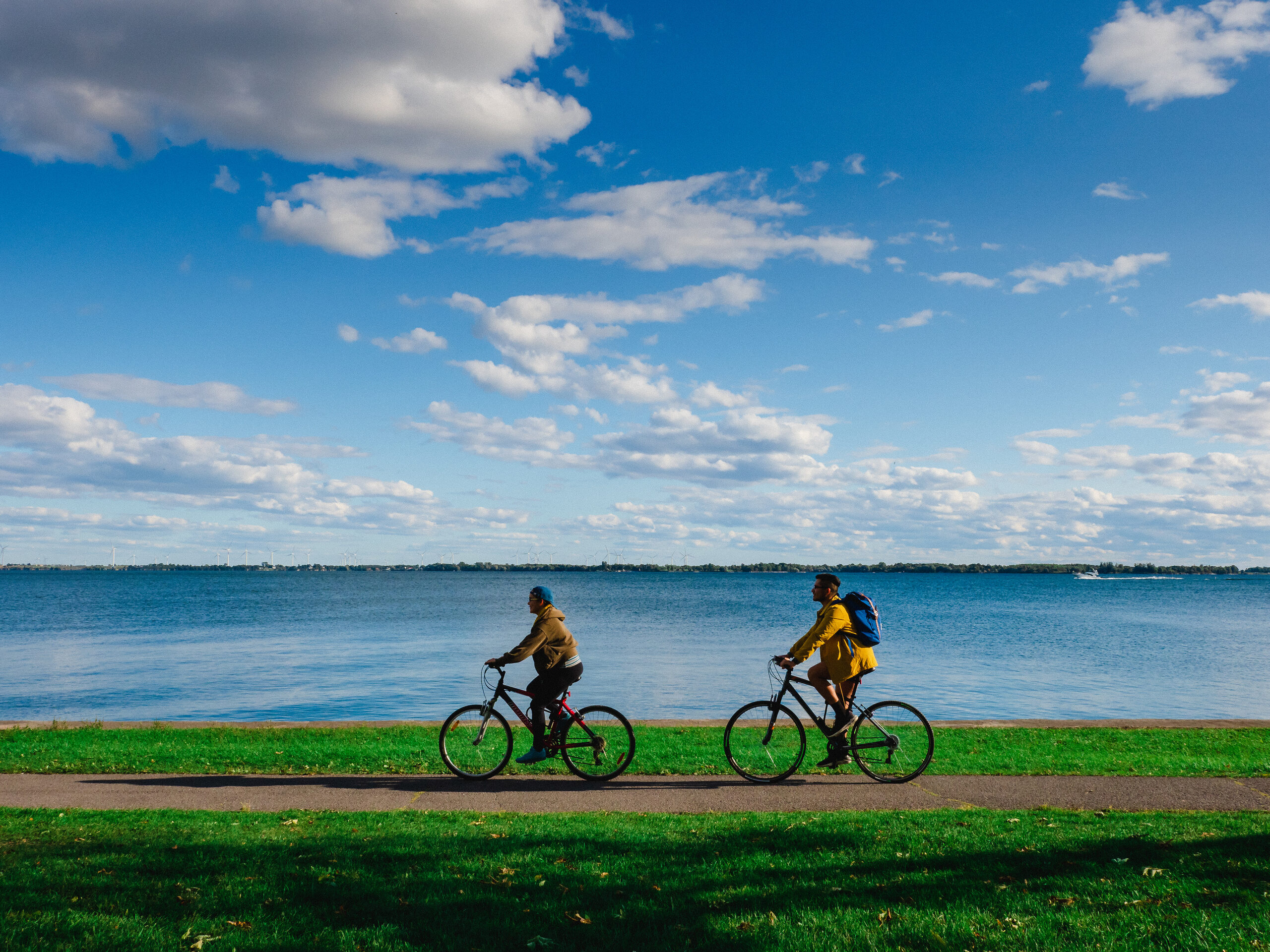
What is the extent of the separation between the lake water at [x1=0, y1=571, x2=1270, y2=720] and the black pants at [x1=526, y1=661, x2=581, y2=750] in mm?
11620

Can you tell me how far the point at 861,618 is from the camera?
9.53 m

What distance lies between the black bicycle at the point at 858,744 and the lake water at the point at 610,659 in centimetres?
1151

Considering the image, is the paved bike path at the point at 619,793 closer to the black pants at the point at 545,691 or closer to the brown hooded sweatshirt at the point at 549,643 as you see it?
the black pants at the point at 545,691

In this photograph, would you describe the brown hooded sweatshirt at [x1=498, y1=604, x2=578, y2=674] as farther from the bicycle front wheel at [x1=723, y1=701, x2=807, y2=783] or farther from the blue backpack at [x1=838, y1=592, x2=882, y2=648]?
the blue backpack at [x1=838, y1=592, x2=882, y2=648]

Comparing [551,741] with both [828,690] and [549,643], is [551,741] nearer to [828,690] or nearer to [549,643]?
[549,643]

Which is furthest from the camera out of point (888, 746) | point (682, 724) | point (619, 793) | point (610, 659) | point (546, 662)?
point (610, 659)

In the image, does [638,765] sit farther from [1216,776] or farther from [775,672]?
[775,672]

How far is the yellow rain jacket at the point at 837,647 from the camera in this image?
30.5 feet

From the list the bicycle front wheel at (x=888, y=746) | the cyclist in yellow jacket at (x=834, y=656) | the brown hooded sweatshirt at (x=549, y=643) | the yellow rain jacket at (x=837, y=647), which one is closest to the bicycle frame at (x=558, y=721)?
the brown hooded sweatshirt at (x=549, y=643)

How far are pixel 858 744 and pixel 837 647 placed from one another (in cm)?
139

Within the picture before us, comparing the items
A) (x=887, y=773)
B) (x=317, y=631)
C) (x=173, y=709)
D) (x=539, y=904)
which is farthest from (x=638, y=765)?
(x=317, y=631)

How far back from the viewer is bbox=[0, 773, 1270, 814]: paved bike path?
864 cm

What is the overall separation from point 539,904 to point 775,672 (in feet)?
81.3

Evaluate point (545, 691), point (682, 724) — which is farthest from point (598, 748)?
point (682, 724)
